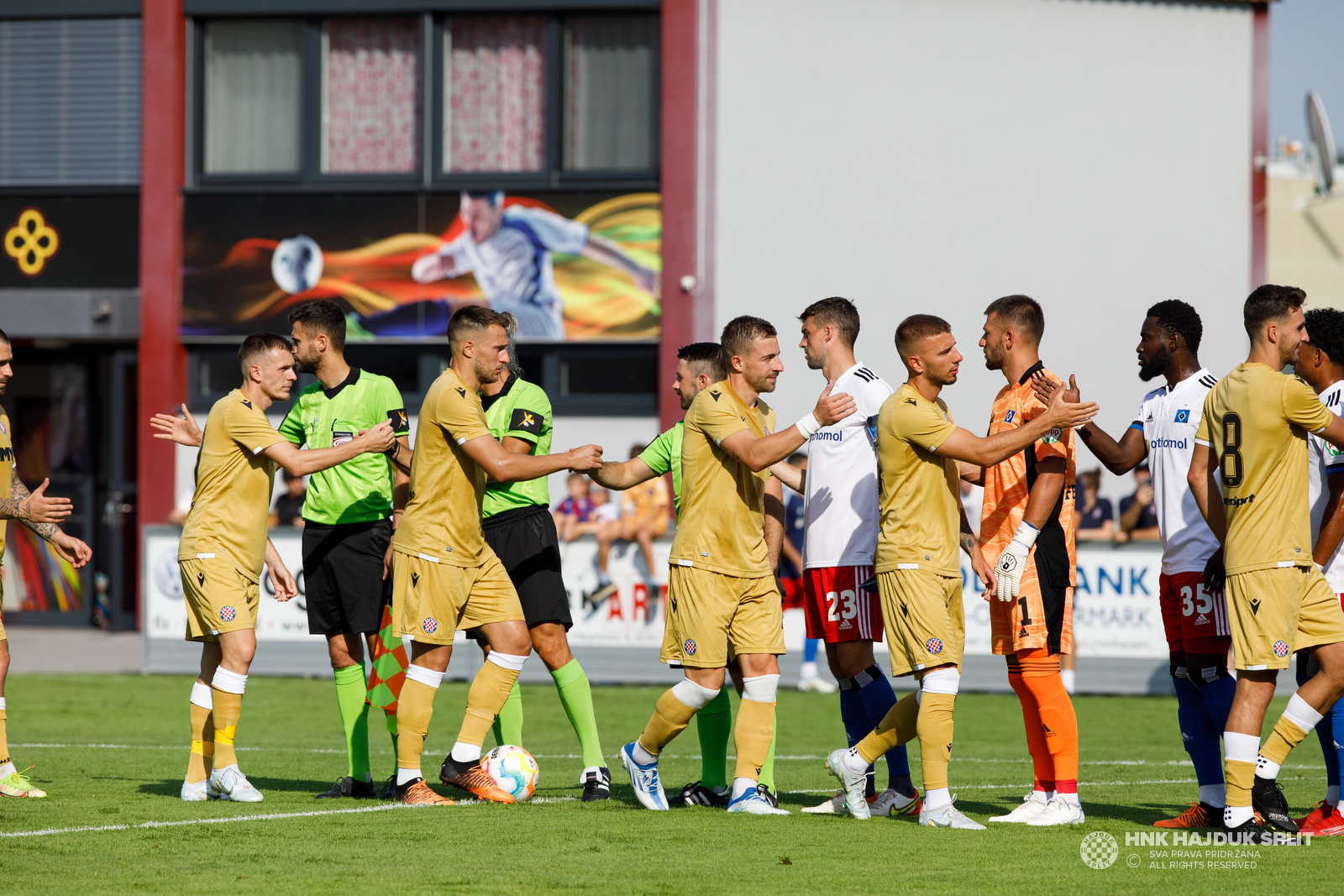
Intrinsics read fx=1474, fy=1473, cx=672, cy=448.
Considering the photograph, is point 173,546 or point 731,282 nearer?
point 173,546

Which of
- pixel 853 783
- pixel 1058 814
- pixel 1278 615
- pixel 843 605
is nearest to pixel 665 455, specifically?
pixel 843 605

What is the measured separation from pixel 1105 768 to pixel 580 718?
11.5 feet

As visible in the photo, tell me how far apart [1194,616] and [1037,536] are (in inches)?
35.8

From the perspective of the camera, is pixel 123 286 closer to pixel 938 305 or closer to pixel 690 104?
pixel 690 104

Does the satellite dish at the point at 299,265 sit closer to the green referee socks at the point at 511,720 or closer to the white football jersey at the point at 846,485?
the green referee socks at the point at 511,720

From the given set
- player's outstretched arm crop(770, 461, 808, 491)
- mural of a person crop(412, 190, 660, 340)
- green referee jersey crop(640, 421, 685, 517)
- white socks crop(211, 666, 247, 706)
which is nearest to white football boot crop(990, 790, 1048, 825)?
player's outstretched arm crop(770, 461, 808, 491)

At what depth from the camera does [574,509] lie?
1531 cm

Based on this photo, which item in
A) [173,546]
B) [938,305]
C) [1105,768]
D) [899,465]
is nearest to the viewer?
[899,465]

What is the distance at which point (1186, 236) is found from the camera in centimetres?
1867

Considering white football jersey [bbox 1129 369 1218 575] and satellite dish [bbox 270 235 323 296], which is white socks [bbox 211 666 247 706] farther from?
satellite dish [bbox 270 235 323 296]

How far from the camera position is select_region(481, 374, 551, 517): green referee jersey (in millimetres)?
7641

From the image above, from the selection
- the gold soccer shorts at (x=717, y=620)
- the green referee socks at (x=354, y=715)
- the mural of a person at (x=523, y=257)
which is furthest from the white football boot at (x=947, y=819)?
the mural of a person at (x=523, y=257)

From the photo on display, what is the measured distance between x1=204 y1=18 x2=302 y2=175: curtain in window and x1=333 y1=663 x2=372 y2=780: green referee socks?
1364 cm

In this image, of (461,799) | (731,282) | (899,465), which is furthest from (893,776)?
(731,282)
